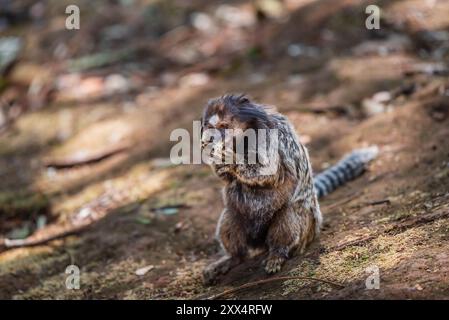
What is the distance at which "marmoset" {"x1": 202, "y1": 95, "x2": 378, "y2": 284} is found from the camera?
17.0 feet

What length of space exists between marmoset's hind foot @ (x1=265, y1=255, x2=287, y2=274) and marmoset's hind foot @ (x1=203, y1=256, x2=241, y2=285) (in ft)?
1.38

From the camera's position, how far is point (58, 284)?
611cm

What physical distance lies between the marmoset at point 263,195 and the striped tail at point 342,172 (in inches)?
47.0

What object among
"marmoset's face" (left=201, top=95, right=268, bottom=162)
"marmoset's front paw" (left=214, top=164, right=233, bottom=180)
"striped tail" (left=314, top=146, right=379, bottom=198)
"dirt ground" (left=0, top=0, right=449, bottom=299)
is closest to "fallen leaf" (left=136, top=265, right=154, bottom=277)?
"dirt ground" (left=0, top=0, right=449, bottom=299)

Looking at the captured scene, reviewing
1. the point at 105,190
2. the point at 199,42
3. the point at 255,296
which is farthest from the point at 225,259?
the point at 199,42

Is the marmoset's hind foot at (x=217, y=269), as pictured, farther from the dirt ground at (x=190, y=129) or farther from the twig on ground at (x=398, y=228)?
the twig on ground at (x=398, y=228)

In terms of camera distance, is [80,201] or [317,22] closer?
[80,201]

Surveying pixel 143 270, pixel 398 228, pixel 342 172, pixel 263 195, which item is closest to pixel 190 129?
pixel 342 172

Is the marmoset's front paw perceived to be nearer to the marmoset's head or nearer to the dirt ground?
the marmoset's head

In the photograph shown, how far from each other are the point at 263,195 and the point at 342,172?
187 cm

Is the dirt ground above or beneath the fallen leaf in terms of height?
above

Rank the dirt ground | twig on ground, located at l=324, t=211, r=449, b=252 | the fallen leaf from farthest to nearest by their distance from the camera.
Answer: the fallen leaf → the dirt ground → twig on ground, located at l=324, t=211, r=449, b=252
